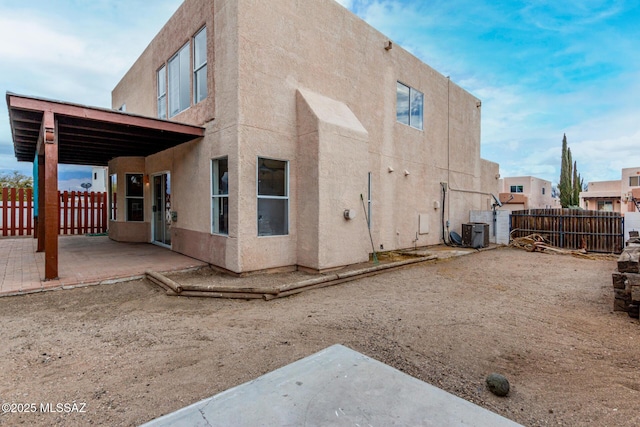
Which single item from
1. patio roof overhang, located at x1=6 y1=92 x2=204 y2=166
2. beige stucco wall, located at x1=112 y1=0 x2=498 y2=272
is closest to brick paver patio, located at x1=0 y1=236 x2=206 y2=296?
beige stucco wall, located at x1=112 y1=0 x2=498 y2=272

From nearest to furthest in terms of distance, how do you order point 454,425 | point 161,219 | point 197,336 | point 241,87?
1. point 454,425
2. point 197,336
3. point 241,87
4. point 161,219

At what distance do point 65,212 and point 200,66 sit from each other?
421 inches

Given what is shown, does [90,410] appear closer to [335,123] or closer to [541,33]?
[335,123]

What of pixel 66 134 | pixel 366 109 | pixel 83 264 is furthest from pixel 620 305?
pixel 66 134

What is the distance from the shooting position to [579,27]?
1042cm

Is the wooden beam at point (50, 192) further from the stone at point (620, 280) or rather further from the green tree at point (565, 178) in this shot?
the green tree at point (565, 178)

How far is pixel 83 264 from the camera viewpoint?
23.5 ft

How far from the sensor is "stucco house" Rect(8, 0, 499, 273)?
645 centimetres

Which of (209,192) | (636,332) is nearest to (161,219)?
(209,192)

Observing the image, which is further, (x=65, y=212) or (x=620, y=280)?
(x=65, y=212)

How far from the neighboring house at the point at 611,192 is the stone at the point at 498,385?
36.3 m

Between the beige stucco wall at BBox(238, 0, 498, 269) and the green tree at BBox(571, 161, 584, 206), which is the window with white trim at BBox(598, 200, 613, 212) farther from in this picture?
the beige stucco wall at BBox(238, 0, 498, 269)

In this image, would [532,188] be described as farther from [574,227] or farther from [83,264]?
[83,264]

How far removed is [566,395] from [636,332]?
2538 millimetres
